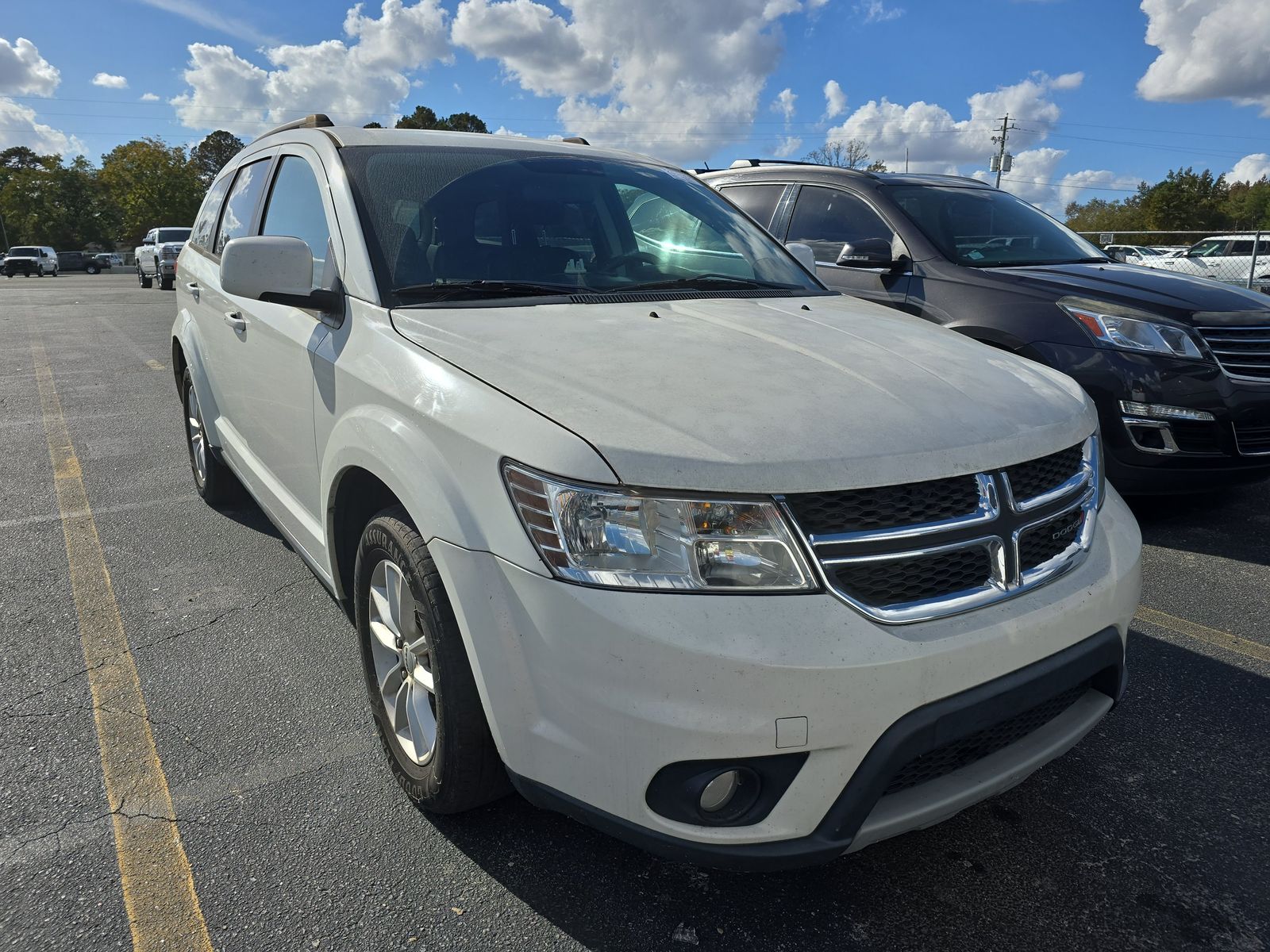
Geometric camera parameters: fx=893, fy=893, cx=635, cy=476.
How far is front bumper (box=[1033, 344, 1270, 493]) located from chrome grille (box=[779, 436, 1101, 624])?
2664 millimetres

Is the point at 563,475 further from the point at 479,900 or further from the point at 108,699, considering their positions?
the point at 108,699

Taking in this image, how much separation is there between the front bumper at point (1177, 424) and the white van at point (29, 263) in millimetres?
60794

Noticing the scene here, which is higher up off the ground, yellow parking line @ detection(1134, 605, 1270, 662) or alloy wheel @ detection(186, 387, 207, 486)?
alloy wheel @ detection(186, 387, 207, 486)

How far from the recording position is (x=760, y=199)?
6469 millimetres

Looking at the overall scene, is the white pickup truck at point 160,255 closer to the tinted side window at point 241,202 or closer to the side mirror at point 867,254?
the tinted side window at point 241,202

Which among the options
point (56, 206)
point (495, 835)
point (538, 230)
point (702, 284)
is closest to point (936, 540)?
point (495, 835)

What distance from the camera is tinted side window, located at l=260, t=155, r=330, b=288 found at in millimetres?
2934

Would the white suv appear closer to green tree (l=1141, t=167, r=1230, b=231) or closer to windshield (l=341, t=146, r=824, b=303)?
windshield (l=341, t=146, r=824, b=303)

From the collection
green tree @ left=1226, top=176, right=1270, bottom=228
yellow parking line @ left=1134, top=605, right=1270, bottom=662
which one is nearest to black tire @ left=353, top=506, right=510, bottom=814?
yellow parking line @ left=1134, top=605, right=1270, bottom=662

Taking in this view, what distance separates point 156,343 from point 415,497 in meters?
12.1

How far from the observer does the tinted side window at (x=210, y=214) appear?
452 cm

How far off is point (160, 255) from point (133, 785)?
28.1 meters

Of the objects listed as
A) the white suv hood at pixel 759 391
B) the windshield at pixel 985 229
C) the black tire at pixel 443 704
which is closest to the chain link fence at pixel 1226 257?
the windshield at pixel 985 229

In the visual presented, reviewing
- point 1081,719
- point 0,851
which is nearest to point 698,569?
point 1081,719
